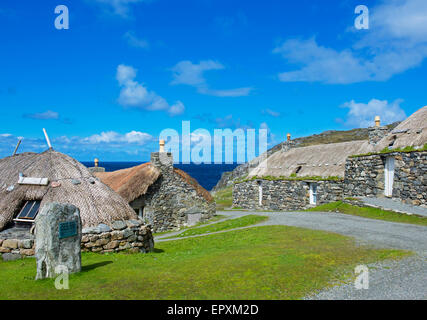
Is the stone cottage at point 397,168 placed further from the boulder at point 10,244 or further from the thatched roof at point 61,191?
the boulder at point 10,244

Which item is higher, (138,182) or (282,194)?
(138,182)

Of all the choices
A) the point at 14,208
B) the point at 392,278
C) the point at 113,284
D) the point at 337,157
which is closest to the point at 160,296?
the point at 113,284

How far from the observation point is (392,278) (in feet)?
26.2

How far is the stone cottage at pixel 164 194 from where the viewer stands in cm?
2512

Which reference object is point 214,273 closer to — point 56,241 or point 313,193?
point 56,241

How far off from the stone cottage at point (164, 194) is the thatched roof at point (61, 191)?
9.27m

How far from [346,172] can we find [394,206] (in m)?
7.33

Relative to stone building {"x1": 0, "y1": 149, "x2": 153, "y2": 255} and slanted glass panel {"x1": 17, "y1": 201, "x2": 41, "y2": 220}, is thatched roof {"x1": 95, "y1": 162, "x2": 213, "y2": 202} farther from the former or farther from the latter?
slanted glass panel {"x1": 17, "y1": 201, "x2": 41, "y2": 220}

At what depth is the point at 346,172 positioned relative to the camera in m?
26.5

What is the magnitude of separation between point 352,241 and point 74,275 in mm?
9134

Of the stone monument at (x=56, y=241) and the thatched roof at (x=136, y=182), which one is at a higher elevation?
the thatched roof at (x=136, y=182)
